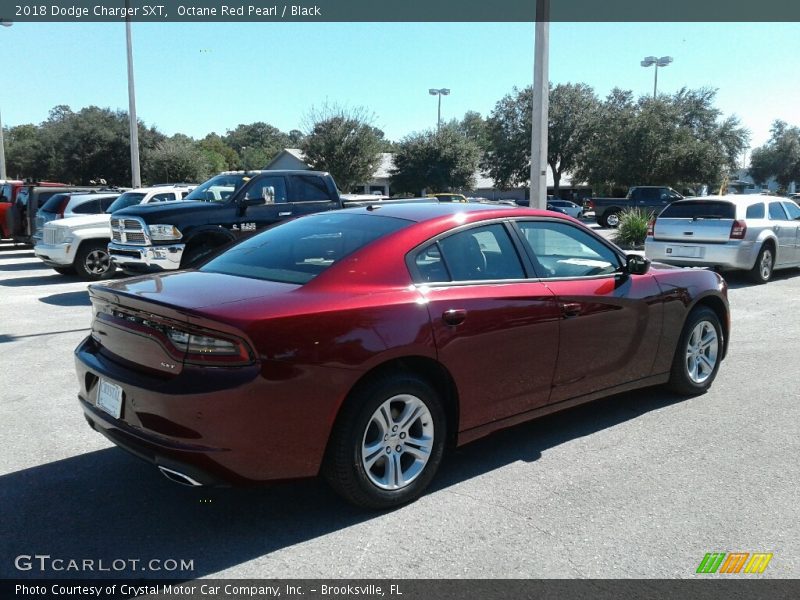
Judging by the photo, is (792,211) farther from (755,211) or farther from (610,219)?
(610,219)

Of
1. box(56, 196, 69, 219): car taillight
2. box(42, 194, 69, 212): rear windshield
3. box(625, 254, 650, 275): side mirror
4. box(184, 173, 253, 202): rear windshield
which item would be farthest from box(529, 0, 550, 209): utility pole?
box(42, 194, 69, 212): rear windshield

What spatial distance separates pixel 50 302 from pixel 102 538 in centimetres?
823

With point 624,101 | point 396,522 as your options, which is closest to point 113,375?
point 396,522

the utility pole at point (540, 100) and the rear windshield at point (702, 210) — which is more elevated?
the utility pole at point (540, 100)

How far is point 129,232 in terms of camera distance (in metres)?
10.8

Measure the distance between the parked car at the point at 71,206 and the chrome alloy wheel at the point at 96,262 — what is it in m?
1.67

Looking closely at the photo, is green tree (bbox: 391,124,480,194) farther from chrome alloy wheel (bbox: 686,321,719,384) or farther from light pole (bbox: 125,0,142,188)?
chrome alloy wheel (bbox: 686,321,719,384)

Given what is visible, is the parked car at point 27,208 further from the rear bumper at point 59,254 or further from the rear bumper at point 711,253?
the rear bumper at point 711,253

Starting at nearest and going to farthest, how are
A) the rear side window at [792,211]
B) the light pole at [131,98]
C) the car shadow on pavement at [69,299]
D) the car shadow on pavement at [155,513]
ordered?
the car shadow on pavement at [155,513]
the car shadow on pavement at [69,299]
the rear side window at [792,211]
the light pole at [131,98]

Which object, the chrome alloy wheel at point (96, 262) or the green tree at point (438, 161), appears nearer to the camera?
the chrome alloy wheel at point (96, 262)

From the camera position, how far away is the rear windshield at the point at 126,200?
49.2 ft

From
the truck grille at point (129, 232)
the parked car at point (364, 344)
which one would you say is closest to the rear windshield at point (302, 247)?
the parked car at point (364, 344)

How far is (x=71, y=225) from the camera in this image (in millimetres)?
12977

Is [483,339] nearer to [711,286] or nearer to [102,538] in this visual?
[102,538]
